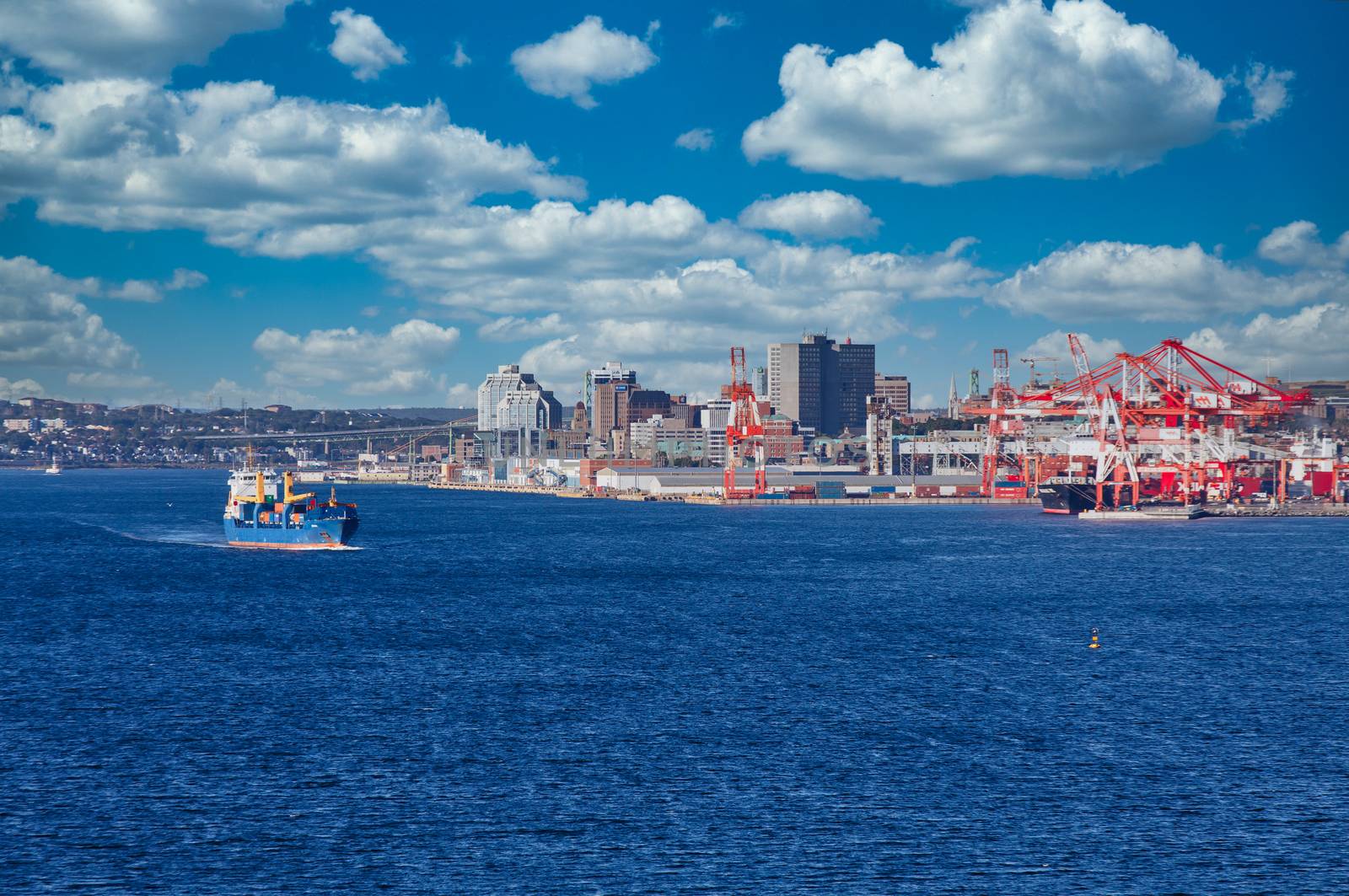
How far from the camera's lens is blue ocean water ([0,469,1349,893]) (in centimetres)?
2438

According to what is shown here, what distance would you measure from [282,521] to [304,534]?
6.31ft

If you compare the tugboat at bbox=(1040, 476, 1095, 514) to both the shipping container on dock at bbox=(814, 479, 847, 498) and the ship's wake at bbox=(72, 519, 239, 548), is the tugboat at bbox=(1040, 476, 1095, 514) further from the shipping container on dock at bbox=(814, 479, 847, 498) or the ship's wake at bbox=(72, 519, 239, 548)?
the ship's wake at bbox=(72, 519, 239, 548)

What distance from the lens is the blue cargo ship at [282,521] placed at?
91.6m

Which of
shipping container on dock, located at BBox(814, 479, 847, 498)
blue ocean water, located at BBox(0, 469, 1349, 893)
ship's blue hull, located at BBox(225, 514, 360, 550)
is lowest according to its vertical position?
blue ocean water, located at BBox(0, 469, 1349, 893)

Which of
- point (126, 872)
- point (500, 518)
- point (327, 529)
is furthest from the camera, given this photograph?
point (500, 518)

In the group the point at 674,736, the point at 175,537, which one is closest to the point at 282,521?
the point at 175,537

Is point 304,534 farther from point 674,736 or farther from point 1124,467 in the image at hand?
point 1124,467

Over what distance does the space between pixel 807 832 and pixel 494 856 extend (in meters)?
6.09

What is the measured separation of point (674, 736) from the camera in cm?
3334

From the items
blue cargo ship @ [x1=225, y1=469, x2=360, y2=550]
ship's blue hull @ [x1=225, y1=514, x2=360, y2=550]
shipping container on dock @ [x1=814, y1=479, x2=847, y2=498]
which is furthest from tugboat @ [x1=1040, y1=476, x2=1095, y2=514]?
ship's blue hull @ [x1=225, y1=514, x2=360, y2=550]

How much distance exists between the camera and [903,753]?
31703 mm

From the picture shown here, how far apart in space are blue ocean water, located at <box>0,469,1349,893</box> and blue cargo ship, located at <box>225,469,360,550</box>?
20.0 meters

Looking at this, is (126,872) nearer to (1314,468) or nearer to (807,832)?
(807,832)

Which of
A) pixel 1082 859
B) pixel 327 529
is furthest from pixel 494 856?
pixel 327 529
